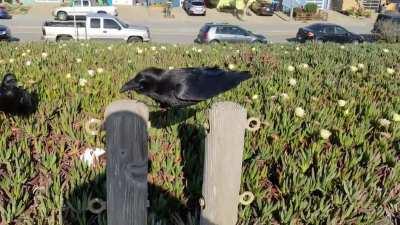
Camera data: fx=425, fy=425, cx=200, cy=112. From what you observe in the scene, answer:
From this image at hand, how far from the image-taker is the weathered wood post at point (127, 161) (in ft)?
5.47

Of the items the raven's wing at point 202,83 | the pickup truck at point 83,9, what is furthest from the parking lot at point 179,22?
the raven's wing at point 202,83

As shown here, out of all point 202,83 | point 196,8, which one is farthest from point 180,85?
point 196,8

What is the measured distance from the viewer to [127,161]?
171 cm

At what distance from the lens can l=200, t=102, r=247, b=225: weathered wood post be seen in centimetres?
203

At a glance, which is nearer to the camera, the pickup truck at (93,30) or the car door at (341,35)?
the pickup truck at (93,30)

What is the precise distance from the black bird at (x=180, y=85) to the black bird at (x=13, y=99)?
3.24 ft

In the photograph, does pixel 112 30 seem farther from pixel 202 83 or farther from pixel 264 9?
pixel 264 9

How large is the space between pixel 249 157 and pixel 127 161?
1.32m

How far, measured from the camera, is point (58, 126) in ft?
10.2

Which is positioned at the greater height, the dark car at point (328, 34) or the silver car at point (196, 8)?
the silver car at point (196, 8)

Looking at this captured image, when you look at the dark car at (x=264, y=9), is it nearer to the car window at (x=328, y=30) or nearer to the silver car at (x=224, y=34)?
the car window at (x=328, y=30)

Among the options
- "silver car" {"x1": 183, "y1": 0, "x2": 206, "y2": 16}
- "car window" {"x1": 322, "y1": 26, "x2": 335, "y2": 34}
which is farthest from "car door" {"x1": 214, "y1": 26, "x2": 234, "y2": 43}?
"silver car" {"x1": 183, "y1": 0, "x2": 206, "y2": 16}

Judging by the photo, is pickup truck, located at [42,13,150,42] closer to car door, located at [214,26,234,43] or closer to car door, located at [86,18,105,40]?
car door, located at [86,18,105,40]

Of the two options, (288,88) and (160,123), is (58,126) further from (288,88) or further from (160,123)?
(288,88)
